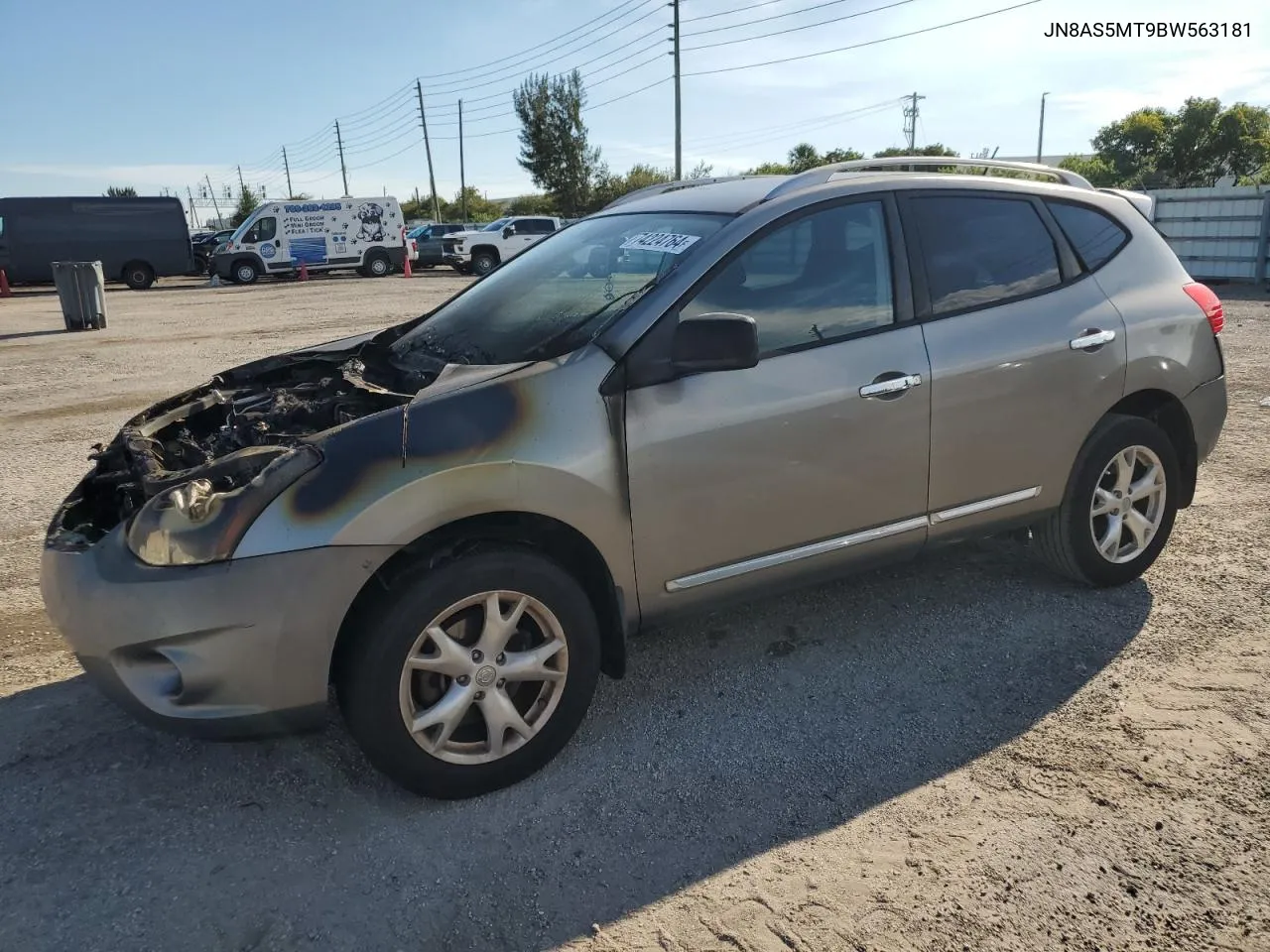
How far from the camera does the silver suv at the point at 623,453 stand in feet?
8.20

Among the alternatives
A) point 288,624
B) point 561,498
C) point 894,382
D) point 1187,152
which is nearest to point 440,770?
point 288,624

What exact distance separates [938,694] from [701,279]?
1.69 m

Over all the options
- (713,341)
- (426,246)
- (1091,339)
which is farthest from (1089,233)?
(426,246)

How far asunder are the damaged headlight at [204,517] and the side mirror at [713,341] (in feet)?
3.63

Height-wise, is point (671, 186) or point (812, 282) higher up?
point (671, 186)

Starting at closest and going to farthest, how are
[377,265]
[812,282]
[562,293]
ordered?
[812,282] < [562,293] < [377,265]

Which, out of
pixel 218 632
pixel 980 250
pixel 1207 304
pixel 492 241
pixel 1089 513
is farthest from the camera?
pixel 492 241

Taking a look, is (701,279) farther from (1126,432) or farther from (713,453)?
(1126,432)

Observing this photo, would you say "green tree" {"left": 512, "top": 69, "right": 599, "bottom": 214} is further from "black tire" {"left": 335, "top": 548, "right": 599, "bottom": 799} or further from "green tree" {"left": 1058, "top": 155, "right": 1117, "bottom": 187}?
"black tire" {"left": 335, "top": 548, "right": 599, "bottom": 799}

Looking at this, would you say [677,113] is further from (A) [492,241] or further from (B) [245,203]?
(B) [245,203]

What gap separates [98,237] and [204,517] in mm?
27876

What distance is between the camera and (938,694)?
131 inches

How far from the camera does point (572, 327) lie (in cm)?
314

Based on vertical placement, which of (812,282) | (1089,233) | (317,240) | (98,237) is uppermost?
(98,237)
